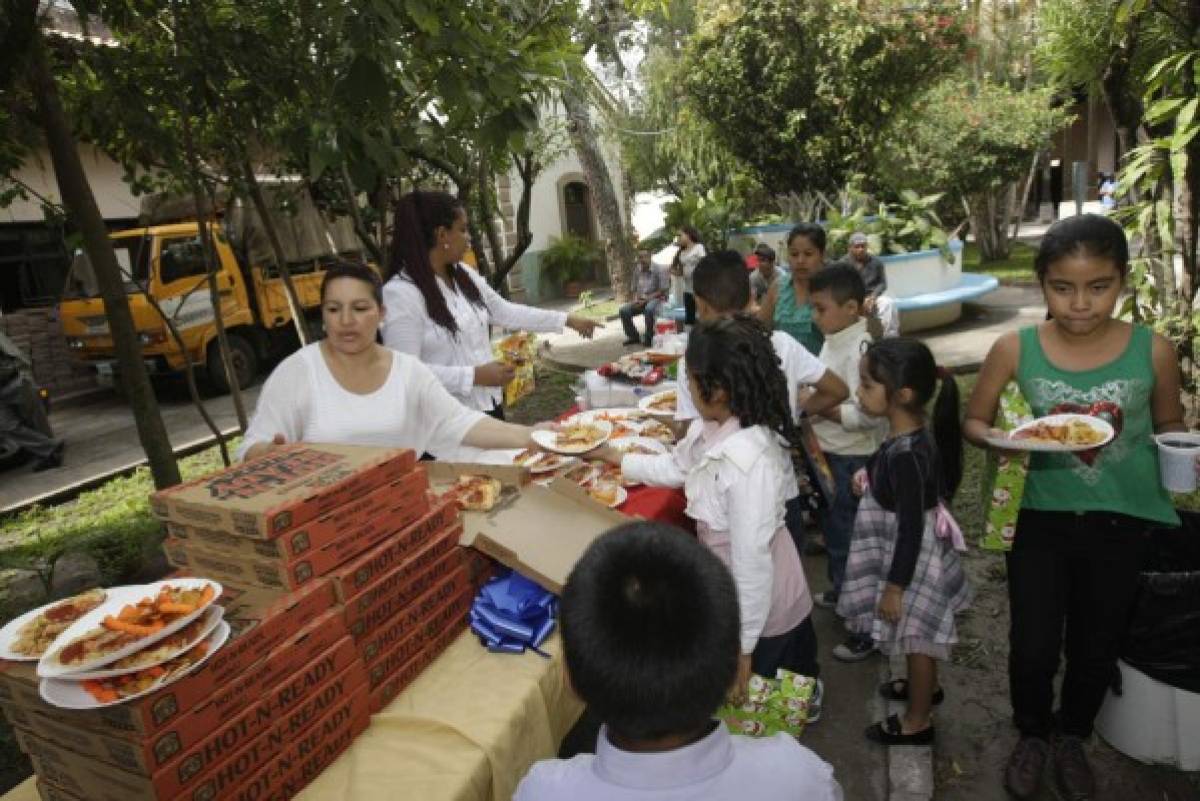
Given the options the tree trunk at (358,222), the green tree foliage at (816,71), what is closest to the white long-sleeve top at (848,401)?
the tree trunk at (358,222)

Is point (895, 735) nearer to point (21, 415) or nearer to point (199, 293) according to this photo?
point (21, 415)

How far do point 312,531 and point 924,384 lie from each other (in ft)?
6.76

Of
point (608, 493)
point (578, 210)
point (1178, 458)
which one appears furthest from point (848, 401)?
point (578, 210)

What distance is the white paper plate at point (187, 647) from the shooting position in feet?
4.47

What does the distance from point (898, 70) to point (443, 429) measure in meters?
11.5

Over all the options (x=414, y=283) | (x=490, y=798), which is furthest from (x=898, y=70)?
(x=490, y=798)

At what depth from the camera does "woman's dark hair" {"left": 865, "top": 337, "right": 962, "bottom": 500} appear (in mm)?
2662

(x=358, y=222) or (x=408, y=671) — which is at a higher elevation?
(x=358, y=222)

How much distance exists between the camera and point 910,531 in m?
2.55

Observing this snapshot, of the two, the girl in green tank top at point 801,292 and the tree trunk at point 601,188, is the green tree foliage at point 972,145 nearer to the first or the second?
the tree trunk at point 601,188

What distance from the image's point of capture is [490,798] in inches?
68.4

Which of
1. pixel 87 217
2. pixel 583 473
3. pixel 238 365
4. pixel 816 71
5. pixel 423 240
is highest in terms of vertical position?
pixel 816 71

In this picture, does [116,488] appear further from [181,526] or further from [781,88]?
[781,88]

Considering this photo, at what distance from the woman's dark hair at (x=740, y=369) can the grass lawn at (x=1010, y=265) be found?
1270 centimetres
